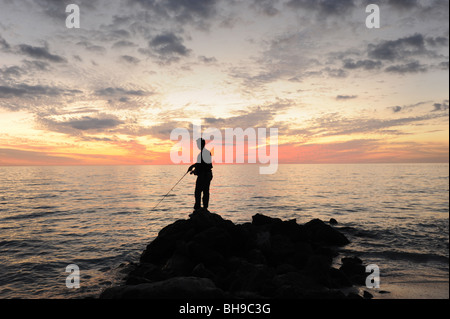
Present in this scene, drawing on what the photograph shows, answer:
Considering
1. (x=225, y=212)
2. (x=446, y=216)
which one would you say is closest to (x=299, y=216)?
(x=225, y=212)

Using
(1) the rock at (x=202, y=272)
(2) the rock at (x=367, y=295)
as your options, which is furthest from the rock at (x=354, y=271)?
(1) the rock at (x=202, y=272)

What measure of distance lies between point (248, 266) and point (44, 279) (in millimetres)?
7614

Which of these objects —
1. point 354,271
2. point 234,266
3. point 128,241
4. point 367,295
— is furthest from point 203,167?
point 367,295

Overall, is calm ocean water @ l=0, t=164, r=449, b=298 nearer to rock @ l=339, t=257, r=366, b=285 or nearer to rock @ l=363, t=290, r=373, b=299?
rock @ l=339, t=257, r=366, b=285

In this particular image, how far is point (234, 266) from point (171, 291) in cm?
305

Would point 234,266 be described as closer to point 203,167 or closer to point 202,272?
point 202,272

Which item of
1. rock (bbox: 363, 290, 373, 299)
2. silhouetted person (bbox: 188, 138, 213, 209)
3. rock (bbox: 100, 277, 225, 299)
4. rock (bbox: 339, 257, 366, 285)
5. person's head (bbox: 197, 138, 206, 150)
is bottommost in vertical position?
rock (bbox: 339, 257, 366, 285)

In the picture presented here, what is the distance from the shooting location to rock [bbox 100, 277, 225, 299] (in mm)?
6156

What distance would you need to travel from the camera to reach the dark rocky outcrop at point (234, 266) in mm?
6398

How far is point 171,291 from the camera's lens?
626 centimetres

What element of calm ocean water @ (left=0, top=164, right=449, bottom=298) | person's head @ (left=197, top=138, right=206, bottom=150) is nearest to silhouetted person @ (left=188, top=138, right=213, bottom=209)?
person's head @ (left=197, top=138, right=206, bottom=150)

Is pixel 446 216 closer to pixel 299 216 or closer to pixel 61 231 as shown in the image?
pixel 299 216

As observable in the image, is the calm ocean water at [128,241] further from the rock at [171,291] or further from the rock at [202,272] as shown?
the rock at [202,272]

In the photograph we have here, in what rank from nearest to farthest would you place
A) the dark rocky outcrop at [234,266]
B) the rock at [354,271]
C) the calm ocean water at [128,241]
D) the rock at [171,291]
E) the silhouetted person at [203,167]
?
the rock at [171,291], the dark rocky outcrop at [234,266], the rock at [354,271], the calm ocean water at [128,241], the silhouetted person at [203,167]
